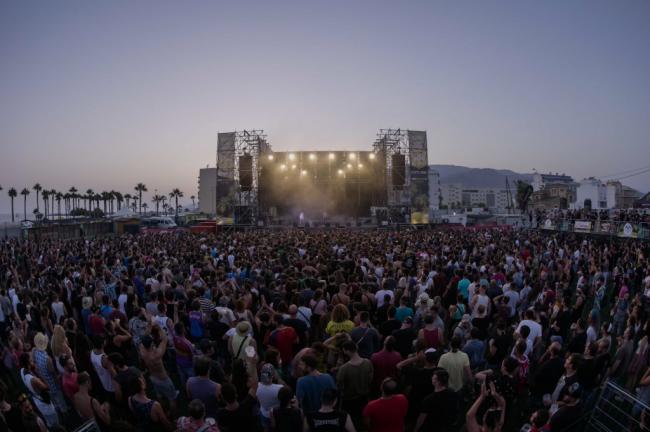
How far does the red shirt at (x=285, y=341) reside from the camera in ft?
16.3

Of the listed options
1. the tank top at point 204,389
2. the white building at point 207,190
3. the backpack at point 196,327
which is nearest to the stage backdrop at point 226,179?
the backpack at point 196,327

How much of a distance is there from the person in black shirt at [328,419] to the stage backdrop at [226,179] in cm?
3529

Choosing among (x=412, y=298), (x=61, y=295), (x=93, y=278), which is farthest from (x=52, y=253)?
(x=412, y=298)

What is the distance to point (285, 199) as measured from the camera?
1599 inches

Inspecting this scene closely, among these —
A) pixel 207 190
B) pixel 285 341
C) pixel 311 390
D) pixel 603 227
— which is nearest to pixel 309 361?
pixel 311 390

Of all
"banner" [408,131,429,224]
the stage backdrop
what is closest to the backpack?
the stage backdrop

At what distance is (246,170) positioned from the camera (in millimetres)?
36312

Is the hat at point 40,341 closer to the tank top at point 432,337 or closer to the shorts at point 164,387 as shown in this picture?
the shorts at point 164,387

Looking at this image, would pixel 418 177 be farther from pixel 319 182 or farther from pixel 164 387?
pixel 164 387

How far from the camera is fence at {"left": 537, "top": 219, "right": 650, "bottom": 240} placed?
19312 millimetres

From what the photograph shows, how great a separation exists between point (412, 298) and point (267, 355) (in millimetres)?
4960

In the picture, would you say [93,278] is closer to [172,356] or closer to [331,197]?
[172,356]

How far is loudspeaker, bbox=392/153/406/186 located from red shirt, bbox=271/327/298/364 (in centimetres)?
3268

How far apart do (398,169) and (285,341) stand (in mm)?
32987
